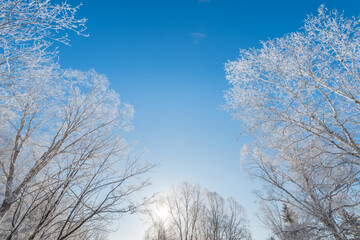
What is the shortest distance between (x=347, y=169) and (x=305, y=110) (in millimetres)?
2094

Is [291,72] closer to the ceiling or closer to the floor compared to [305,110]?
closer to the ceiling

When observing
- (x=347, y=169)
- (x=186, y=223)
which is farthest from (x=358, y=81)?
(x=186, y=223)

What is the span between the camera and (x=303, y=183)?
6238mm

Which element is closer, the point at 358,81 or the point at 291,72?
the point at 358,81

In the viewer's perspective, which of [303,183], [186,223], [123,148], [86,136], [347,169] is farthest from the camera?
[186,223]

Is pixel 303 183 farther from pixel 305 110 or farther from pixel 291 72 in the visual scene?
pixel 291 72

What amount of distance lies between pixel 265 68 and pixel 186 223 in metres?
16.9

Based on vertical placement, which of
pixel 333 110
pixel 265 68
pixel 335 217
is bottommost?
pixel 335 217

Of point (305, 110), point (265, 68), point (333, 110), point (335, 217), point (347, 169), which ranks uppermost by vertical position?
point (265, 68)

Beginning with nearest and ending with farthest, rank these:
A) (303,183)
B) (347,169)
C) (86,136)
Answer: (86,136), (347,169), (303,183)

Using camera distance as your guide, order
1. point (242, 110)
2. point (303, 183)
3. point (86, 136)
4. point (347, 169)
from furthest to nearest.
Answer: point (303, 183) → point (242, 110) → point (347, 169) → point (86, 136)

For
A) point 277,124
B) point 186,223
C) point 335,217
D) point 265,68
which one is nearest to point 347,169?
point 335,217

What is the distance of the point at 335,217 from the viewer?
4875mm

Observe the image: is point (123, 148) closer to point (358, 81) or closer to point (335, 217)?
point (358, 81)
